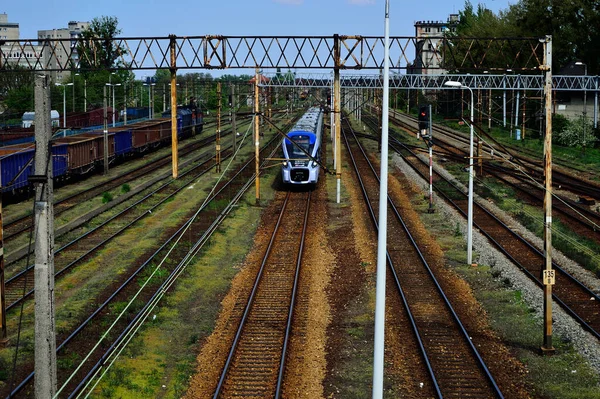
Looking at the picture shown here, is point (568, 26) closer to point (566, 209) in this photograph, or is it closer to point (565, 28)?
A: point (565, 28)

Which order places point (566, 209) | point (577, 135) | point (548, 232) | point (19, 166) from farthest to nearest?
point (577, 135), point (19, 166), point (566, 209), point (548, 232)

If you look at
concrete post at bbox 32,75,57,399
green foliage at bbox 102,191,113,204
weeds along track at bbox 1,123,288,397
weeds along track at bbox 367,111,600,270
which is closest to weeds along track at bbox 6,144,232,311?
green foliage at bbox 102,191,113,204

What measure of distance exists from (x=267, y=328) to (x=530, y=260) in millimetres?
11099

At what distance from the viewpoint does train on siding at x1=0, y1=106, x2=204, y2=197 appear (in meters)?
35.5

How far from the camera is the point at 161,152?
63.3 meters

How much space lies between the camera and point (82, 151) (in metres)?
44.6

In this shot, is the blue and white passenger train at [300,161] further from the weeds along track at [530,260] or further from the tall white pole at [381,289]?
the tall white pole at [381,289]

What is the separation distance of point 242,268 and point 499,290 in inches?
323

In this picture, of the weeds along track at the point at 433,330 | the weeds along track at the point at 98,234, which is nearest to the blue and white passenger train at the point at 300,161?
the weeds along track at the point at 98,234

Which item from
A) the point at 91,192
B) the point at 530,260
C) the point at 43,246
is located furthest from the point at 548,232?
the point at 91,192

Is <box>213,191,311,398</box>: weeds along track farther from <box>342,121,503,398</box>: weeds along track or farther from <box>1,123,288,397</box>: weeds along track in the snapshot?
<box>342,121,503,398</box>: weeds along track

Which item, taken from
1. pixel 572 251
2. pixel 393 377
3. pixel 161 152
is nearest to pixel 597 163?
pixel 572 251

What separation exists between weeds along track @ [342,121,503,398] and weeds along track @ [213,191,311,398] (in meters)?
2.97

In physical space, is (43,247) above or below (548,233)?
above
